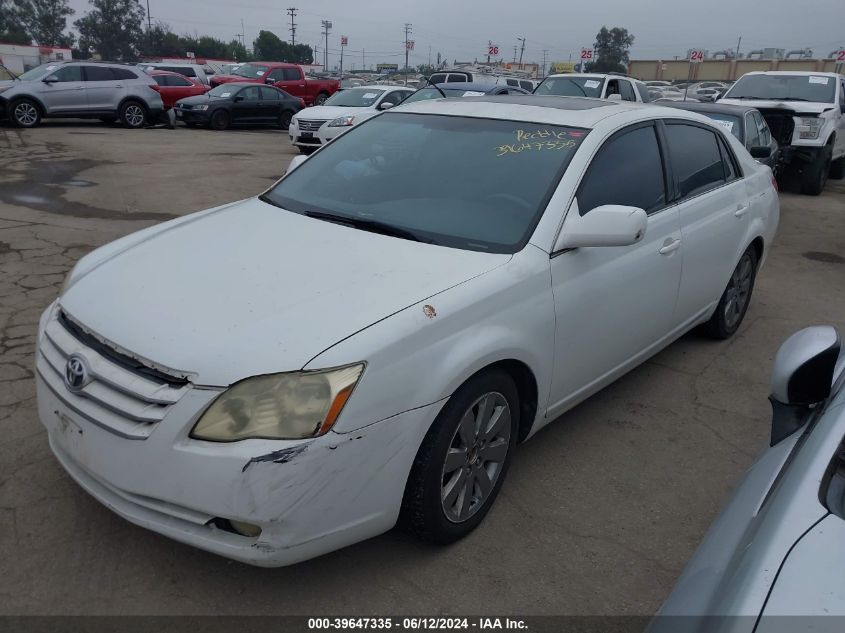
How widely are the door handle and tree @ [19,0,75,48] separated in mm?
99323

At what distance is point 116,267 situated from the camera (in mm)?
2910

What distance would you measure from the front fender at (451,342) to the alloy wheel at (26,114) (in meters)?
17.0

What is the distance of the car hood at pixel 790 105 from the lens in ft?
36.4

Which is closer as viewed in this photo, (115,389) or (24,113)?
(115,389)

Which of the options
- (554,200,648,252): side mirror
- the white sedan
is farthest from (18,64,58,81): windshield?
(554,200,648,252): side mirror

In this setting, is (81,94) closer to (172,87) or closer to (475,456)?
(172,87)

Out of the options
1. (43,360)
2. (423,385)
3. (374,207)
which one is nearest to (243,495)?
(423,385)

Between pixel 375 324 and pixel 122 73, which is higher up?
pixel 375 324

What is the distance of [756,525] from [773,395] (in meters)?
0.67

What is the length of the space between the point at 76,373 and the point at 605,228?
2.11 meters

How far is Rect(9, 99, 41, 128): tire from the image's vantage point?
16.0 meters

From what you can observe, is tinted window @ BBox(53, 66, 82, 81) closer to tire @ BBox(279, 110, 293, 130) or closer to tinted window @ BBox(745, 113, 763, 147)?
tire @ BBox(279, 110, 293, 130)

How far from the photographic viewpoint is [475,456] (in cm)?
275

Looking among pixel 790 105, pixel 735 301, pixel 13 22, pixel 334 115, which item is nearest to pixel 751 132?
pixel 790 105
